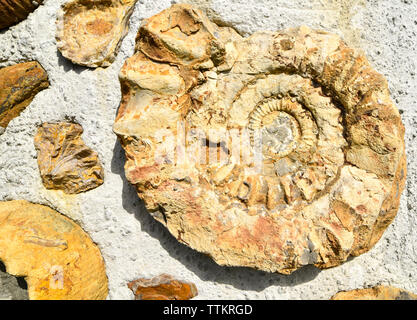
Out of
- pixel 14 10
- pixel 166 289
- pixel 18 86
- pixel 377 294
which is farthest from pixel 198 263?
pixel 14 10

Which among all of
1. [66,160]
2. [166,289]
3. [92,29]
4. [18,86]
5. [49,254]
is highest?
[92,29]

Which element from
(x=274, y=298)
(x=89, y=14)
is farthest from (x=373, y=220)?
(x=89, y=14)

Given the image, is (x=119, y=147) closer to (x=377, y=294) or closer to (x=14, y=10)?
(x=14, y=10)

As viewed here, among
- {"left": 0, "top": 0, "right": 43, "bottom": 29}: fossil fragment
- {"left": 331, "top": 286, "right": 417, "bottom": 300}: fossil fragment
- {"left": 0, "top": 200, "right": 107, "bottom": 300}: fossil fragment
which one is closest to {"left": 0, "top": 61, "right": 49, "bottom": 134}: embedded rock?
{"left": 0, "top": 0, "right": 43, "bottom": 29}: fossil fragment

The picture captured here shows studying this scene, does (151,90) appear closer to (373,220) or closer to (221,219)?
(221,219)

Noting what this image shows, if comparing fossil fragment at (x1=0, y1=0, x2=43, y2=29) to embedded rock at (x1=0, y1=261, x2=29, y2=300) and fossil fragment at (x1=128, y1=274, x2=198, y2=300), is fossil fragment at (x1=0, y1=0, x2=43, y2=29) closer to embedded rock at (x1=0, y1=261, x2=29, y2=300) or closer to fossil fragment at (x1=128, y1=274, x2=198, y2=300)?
embedded rock at (x1=0, y1=261, x2=29, y2=300)
